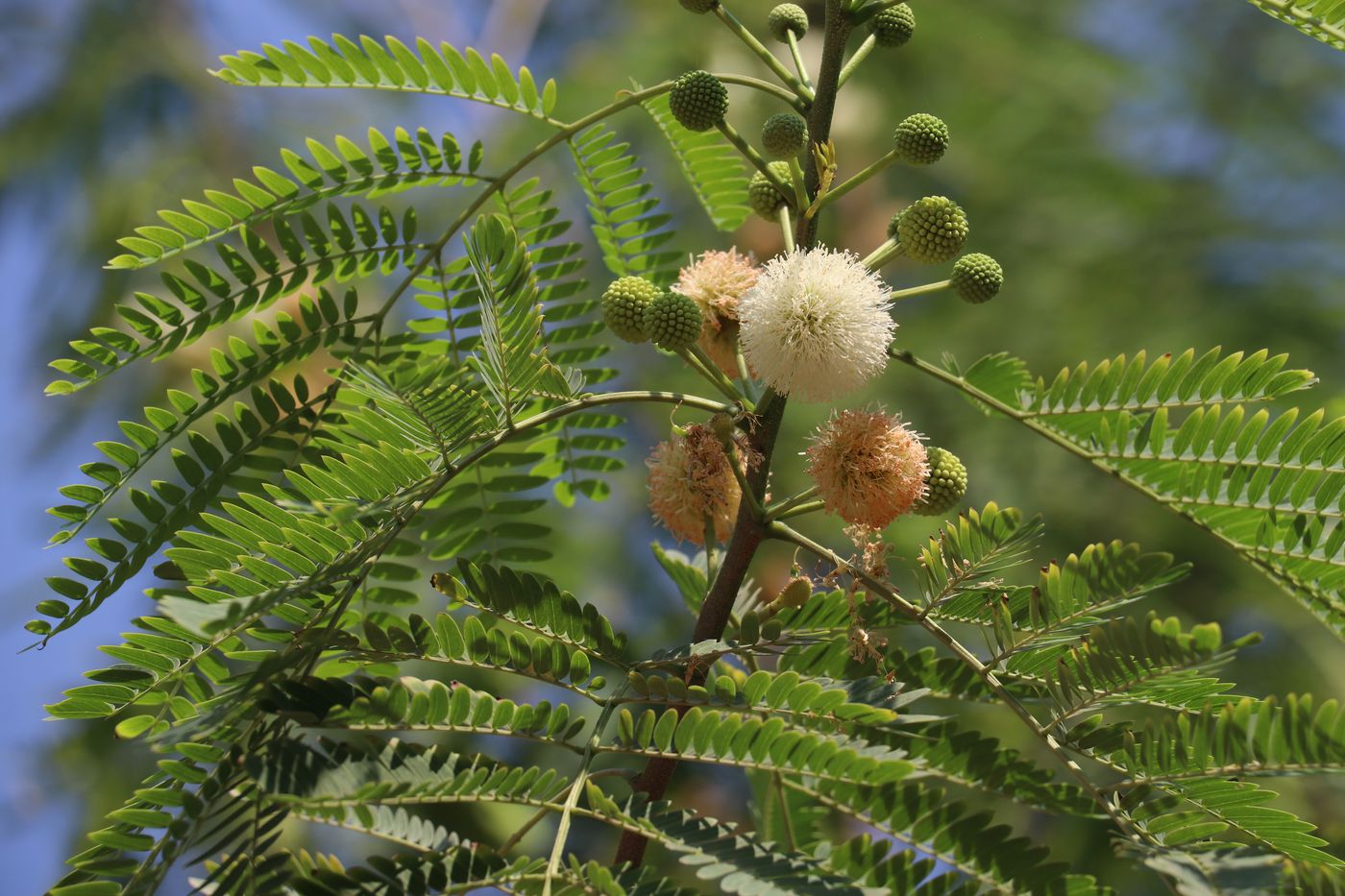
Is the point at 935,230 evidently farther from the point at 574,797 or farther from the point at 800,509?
the point at 574,797

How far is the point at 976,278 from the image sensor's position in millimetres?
1842

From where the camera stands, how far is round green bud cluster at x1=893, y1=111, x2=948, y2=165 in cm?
179

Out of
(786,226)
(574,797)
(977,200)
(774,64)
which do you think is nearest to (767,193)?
(786,226)

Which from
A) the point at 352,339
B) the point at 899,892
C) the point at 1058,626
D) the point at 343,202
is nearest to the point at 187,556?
the point at 352,339

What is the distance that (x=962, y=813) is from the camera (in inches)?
60.0

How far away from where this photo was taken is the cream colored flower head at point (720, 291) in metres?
1.84

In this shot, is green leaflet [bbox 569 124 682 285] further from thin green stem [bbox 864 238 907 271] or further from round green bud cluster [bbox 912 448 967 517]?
round green bud cluster [bbox 912 448 967 517]

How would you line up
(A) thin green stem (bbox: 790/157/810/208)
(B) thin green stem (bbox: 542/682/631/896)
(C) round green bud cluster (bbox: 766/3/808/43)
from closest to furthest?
(B) thin green stem (bbox: 542/682/631/896)
(A) thin green stem (bbox: 790/157/810/208)
(C) round green bud cluster (bbox: 766/3/808/43)

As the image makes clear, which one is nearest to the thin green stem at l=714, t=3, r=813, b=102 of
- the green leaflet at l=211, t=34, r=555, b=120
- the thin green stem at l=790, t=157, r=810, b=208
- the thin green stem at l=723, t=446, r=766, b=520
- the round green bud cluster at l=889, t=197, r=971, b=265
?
the thin green stem at l=790, t=157, r=810, b=208

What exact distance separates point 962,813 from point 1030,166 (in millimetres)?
4706

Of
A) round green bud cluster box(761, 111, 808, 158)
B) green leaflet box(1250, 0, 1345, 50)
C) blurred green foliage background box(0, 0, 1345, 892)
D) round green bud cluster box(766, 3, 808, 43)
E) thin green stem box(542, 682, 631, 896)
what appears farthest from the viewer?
blurred green foliage background box(0, 0, 1345, 892)

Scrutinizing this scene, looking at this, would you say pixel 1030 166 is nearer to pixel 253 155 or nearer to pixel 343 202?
pixel 343 202

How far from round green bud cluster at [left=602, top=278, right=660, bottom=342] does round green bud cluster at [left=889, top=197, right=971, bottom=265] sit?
1.32ft

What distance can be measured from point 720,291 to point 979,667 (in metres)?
0.71
